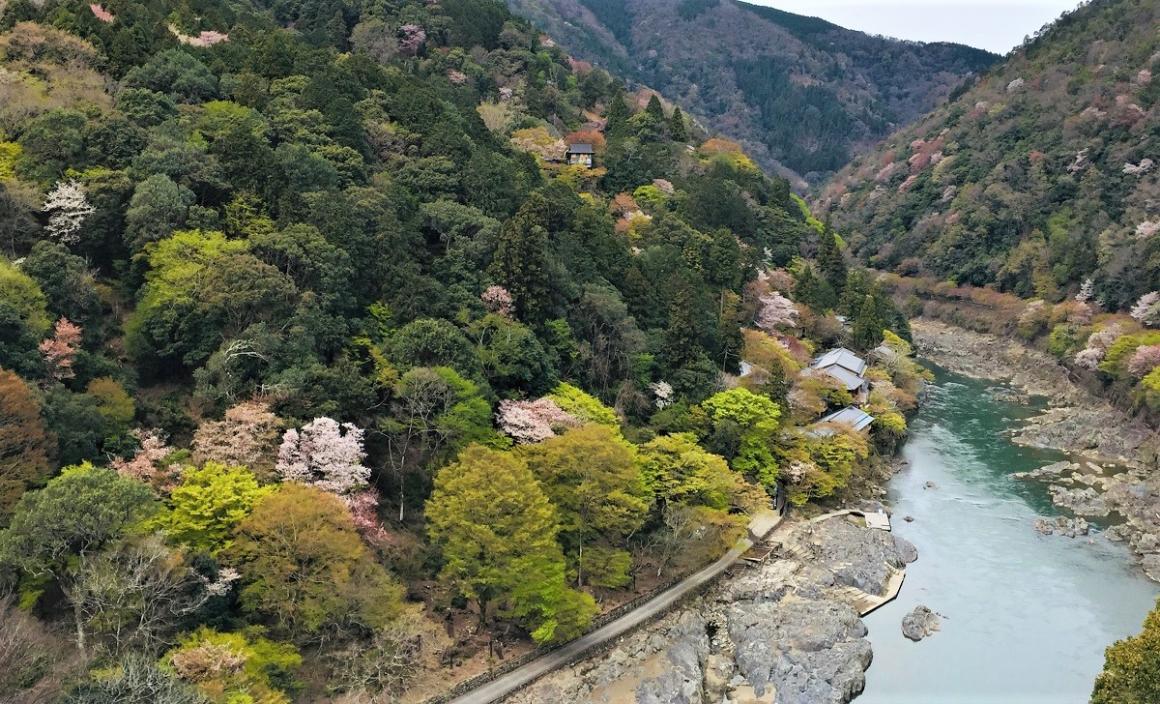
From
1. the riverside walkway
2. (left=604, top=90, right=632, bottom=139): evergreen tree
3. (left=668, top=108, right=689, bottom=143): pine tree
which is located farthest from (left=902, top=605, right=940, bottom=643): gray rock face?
(left=668, top=108, right=689, bottom=143): pine tree

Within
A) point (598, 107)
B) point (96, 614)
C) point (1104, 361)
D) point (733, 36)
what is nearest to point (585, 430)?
point (96, 614)

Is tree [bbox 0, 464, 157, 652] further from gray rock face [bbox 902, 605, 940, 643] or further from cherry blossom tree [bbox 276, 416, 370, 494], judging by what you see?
gray rock face [bbox 902, 605, 940, 643]

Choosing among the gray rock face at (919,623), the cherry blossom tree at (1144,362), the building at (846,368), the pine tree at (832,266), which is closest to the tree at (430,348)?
the gray rock face at (919,623)

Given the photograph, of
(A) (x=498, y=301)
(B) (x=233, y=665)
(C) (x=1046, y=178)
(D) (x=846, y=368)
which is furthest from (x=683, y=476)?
(C) (x=1046, y=178)

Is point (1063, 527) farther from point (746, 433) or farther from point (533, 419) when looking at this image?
point (533, 419)

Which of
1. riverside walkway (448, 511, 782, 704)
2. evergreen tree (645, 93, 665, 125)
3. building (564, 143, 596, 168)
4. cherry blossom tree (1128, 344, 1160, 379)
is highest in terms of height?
evergreen tree (645, 93, 665, 125)

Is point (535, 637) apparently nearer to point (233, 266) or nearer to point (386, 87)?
point (233, 266)

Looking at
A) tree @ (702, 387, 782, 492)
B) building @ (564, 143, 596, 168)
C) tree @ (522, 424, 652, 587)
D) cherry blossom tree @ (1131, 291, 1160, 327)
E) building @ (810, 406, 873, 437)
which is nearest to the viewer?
tree @ (522, 424, 652, 587)

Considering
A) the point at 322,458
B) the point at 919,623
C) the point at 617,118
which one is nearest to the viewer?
the point at 322,458
